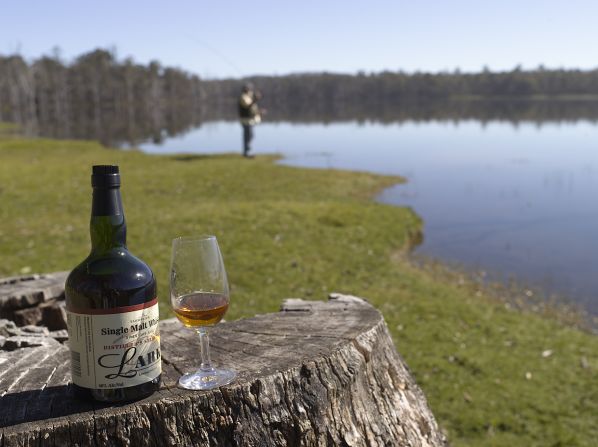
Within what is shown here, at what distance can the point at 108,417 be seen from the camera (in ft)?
8.06

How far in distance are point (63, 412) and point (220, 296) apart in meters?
0.84

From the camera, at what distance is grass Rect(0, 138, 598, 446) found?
23.5 ft

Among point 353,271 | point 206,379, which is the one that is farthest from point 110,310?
point 353,271

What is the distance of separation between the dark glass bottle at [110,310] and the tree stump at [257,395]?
15 cm

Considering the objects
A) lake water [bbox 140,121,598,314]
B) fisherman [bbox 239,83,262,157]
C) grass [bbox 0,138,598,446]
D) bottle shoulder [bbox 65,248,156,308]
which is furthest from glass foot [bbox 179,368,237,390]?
fisherman [bbox 239,83,262,157]

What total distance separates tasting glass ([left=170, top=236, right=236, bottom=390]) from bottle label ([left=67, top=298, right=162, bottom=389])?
239 millimetres

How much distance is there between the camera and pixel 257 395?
9.14ft

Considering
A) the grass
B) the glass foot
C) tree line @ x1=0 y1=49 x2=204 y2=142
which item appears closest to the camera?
the glass foot

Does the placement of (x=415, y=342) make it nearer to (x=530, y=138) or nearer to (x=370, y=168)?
(x=370, y=168)

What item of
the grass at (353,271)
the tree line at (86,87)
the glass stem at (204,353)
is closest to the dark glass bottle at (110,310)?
the glass stem at (204,353)

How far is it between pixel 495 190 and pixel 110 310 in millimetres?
25045

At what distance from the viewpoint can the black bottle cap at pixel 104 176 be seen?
2.42 metres

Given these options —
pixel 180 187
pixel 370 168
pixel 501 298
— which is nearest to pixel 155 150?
pixel 370 168

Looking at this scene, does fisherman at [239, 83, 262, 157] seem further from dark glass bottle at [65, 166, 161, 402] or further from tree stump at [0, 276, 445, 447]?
dark glass bottle at [65, 166, 161, 402]
